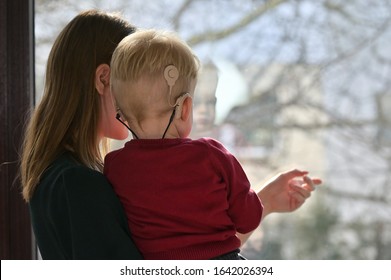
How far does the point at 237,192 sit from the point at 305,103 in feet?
1.56

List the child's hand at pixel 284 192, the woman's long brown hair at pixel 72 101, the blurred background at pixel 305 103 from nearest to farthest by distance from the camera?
the woman's long brown hair at pixel 72 101
the child's hand at pixel 284 192
the blurred background at pixel 305 103

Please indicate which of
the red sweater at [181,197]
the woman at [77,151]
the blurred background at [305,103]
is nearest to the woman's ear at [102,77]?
the woman at [77,151]

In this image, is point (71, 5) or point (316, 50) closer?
point (316, 50)

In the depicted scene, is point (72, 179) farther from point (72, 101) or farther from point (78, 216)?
point (72, 101)

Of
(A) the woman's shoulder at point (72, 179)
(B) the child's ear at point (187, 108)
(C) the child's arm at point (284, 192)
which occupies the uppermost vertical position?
(B) the child's ear at point (187, 108)

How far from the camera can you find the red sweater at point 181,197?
50.4 inches

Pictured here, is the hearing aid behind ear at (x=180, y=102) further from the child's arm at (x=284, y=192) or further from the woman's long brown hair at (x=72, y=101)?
the child's arm at (x=284, y=192)

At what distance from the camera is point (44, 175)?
1.34 meters

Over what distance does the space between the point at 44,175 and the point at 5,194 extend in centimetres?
39

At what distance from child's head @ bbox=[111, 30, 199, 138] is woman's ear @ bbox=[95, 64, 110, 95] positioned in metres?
0.08

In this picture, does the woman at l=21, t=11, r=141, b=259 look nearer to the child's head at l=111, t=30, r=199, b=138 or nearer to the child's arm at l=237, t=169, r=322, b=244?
the child's head at l=111, t=30, r=199, b=138

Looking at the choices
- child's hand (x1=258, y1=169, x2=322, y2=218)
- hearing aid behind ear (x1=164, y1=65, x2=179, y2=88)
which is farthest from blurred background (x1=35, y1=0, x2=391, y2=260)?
hearing aid behind ear (x1=164, y1=65, x2=179, y2=88)
